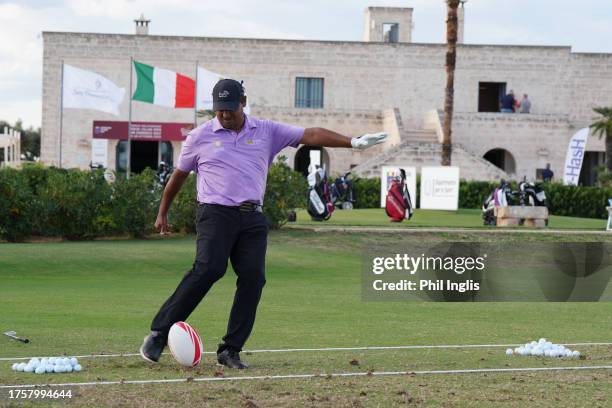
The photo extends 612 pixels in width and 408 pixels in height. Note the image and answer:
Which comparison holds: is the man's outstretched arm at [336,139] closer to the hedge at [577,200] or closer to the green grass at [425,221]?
the green grass at [425,221]

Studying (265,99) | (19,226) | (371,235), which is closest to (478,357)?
(19,226)

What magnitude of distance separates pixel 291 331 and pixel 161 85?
36381mm

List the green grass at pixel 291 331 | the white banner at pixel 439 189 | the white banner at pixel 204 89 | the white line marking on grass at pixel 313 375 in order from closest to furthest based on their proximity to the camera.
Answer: the green grass at pixel 291 331 → the white line marking on grass at pixel 313 375 → the white banner at pixel 439 189 → the white banner at pixel 204 89

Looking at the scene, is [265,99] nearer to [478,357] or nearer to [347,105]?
[347,105]

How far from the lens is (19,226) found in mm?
26438

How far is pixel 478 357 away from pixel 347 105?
58.5m

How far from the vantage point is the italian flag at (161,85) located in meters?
47.2

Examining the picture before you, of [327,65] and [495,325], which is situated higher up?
[327,65]

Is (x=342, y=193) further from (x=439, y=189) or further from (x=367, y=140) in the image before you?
(x=367, y=140)

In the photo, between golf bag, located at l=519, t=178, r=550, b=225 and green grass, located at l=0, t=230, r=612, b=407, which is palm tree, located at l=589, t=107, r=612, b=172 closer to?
golf bag, located at l=519, t=178, r=550, b=225

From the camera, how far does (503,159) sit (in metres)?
68.4

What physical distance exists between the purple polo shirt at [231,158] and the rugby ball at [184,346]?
103cm

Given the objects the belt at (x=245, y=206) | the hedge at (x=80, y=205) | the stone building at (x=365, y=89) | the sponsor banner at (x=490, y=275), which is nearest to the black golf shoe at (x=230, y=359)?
the belt at (x=245, y=206)

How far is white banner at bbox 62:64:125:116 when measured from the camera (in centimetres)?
4619
